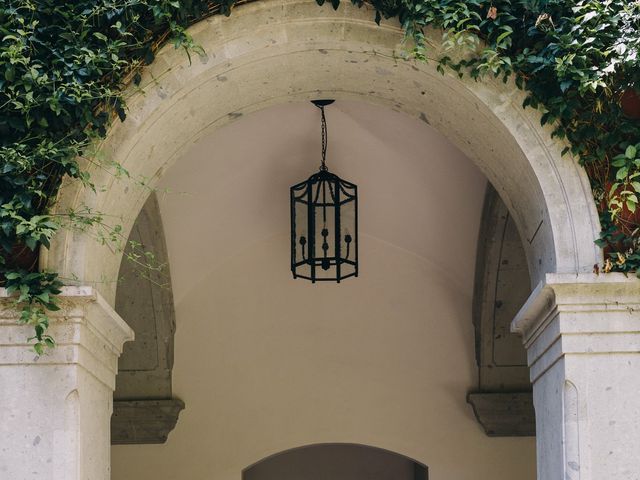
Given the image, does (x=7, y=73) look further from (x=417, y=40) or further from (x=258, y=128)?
(x=258, y=128)

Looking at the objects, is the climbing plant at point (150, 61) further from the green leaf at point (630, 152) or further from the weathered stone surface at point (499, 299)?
the weathered stone surface at point (499, 299)

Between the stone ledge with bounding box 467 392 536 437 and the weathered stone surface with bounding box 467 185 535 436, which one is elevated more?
the weathered stone surface with bounding box 467 185 535 436

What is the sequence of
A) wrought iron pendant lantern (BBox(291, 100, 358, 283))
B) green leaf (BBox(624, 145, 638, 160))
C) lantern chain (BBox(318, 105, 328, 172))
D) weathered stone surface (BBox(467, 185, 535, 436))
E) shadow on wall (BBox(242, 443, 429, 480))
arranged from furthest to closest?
shadow on wall (BBox(242, 443, 429, 480))
weathered stone surface (BBox(467, 185, 535, 436))
lantern chain (BBox(318, 105, 328, 172))
wrought iron pendant lantern (BBox(291, 100, 358, 283))
green leaf (BBox(624, 145, 638, 160))

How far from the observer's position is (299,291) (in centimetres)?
862

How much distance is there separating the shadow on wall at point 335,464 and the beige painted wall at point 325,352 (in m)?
2.33

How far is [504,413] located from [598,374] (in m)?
3.70

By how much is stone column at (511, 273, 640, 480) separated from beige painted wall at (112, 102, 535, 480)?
3382mm

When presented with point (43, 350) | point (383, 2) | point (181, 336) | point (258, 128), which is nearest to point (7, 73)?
point (43, 350)

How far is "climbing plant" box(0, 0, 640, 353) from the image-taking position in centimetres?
475

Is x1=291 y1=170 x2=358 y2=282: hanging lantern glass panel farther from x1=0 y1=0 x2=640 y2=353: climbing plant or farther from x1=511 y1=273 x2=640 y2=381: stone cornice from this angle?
x1=511 y1=273 x2=640 y2=381: stone cornice

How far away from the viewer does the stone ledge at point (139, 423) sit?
A: 27.6 feet

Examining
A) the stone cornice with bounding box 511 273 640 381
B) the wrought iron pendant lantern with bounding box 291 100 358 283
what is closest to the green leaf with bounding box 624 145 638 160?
the stone cornice with bounding box 511 273 640 381

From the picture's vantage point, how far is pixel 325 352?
8.69 metres

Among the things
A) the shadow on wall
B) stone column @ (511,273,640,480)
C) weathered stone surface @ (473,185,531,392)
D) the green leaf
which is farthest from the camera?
the shadow on wall
